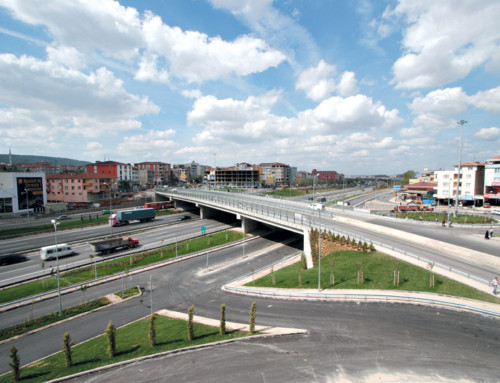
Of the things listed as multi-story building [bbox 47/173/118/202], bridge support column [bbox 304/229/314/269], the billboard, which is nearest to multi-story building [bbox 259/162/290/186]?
multi-story building [bbox 47/173/118/202]

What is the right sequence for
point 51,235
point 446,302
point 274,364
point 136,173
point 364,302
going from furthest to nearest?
point 136,173 → point 51,235 → point 364,302 → point 446,302 → point 274,364

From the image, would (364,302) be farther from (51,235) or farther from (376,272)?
(51,235)

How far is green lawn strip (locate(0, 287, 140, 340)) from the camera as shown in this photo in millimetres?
18866

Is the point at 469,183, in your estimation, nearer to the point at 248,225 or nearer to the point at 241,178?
the point at 248,225

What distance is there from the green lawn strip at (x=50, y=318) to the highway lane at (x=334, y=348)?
52.0 inches

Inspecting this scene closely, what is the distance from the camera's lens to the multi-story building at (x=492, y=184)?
62781 millimetres

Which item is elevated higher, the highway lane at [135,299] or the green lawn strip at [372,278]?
the green lawn strip at [372,278]

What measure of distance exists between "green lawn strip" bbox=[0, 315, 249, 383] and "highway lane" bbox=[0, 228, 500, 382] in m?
1.08

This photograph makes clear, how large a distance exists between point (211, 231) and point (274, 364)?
40.9 m

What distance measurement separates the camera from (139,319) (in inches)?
795

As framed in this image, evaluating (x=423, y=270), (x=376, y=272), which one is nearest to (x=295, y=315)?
(x=376, y=272)

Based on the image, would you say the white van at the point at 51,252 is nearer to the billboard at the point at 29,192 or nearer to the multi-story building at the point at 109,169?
the billboard at the point at 29,192

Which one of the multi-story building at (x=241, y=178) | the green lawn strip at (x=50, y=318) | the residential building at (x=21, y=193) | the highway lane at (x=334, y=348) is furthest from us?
the multi-story building at (x=241, y=178)

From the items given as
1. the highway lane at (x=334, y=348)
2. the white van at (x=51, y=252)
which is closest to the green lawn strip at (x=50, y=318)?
the highway lane at (x=334, y=348)
